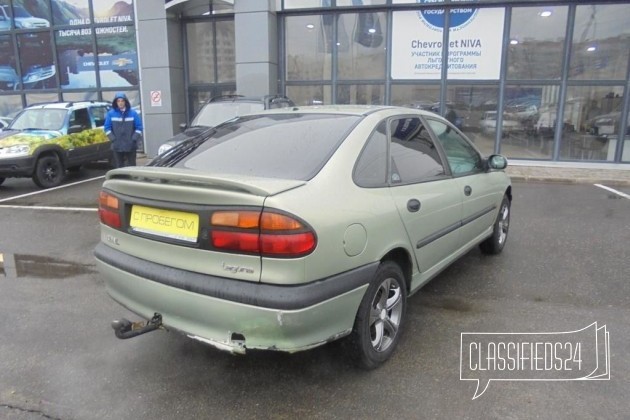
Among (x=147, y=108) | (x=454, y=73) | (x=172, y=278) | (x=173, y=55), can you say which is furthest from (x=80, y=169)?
(x=172, y=278)

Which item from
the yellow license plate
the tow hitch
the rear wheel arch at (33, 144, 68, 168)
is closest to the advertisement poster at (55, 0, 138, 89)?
the rear wheel arch at (33, 144, 68, 168)

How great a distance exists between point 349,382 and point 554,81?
1175 cm

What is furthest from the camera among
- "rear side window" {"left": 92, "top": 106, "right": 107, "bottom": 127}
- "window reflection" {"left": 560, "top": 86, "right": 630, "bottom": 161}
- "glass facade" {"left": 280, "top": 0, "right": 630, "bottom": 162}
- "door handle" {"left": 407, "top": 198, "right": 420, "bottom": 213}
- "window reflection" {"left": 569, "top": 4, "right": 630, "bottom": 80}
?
"window reflection" {"left": 560, "top": 86, "right": 630, "bottom": 161}

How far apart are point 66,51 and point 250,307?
15583 millimetres

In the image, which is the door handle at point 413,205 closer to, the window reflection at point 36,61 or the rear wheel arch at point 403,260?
the rear wheel arch at point 403,260

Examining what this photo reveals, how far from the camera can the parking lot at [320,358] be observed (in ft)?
8.85

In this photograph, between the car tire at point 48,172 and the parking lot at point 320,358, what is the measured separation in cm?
449

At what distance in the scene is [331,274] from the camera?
257 cm

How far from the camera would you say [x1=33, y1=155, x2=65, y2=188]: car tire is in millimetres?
9562

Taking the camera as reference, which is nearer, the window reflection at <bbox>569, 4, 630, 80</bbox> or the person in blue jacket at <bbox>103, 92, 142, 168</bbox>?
the person in blue jacket at <bbox>103, 92, 142, 168</bbox>

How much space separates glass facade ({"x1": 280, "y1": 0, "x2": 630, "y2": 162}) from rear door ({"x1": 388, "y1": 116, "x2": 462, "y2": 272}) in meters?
9.67

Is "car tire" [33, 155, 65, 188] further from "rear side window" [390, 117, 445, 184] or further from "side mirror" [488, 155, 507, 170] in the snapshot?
"side mirror" [488, 155, 507, 170]

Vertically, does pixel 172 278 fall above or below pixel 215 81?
below

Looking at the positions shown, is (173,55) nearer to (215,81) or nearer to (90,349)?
(215,81)
